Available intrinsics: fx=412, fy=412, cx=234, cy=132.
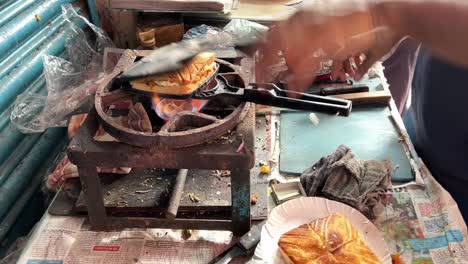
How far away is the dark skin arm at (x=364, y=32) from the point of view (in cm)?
77

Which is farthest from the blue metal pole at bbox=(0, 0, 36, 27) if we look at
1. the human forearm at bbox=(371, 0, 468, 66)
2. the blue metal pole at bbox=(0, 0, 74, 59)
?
the human forearm at bbox=(371, 0, 468, 66)

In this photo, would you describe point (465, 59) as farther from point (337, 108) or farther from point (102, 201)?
point (102, 201)

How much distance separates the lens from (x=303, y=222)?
0.99 m

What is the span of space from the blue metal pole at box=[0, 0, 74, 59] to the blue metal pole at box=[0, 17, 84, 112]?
7 centimetres

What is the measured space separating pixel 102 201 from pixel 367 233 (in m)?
0.62

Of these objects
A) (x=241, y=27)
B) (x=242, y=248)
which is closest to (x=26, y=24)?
(x=241, y=27)

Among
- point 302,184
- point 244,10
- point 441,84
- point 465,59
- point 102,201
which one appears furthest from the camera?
point 244,10

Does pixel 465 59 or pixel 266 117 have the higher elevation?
pixel 465 59

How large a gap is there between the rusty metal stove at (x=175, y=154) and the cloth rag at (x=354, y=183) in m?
0.22

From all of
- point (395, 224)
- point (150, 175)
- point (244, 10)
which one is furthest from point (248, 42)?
point (244, 10)

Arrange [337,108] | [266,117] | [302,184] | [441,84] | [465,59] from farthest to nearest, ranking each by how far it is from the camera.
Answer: [266,117] < [441,84] < [302,184] < [337,108] < [465,59]

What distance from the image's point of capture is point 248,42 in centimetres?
105

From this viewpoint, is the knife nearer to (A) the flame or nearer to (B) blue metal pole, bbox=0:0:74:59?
(A) the flame

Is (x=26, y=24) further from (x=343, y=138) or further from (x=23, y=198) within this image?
(x=343, y=138)
